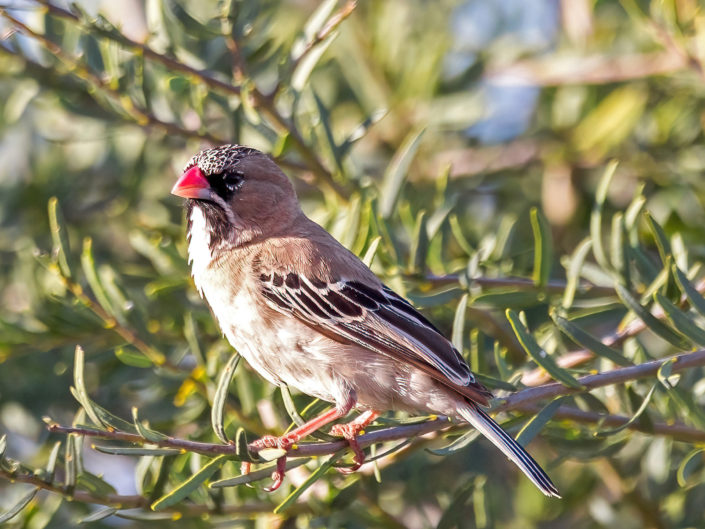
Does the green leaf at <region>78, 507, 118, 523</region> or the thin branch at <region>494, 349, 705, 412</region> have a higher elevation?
the thin branch at <region>494, 349, 705, 412</region>

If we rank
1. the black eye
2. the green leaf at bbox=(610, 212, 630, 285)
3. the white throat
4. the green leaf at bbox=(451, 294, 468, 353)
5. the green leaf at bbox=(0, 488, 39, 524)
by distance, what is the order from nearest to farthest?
the green leaf at bbox=(0, 488, 39, 524), the green leaf at bbox=(451, 294, 468, 353), the green leaf at bbox=(610, 212, 630, 285), the white throat, the black eye

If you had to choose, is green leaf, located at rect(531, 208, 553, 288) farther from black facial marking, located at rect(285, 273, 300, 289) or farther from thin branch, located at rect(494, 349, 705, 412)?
black facial marking, located at rect(285, 273, 300, 289)

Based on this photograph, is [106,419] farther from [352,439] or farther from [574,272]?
[574,272]

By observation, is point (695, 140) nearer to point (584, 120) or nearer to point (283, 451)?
point (584, 120)

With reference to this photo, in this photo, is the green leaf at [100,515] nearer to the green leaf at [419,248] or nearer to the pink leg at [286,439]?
the pink leg at [286,439]

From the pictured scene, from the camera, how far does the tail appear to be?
2885 millimetres

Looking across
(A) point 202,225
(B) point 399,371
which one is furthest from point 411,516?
(A) point 202,225

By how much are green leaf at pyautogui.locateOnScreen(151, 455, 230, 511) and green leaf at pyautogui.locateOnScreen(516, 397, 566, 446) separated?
811 millimetres

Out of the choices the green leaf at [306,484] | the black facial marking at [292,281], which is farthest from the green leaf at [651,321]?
the black facial marking at [292,281]

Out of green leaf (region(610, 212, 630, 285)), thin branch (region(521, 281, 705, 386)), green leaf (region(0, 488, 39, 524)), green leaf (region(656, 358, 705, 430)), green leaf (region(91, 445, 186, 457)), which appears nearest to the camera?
green leaf (region(91, 445, 186, 457))

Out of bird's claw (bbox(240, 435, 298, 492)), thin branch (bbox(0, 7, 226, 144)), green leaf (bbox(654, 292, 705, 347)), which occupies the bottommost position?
bird's claw (bbox(240, 435, 298, 492))

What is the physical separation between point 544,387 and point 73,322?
72.8 inches

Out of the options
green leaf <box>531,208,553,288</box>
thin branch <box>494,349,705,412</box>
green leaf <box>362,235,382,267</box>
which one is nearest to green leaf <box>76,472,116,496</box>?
green leaf <box>362,235,382,267</box>

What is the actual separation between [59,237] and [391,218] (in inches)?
46.6
